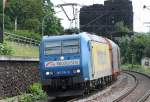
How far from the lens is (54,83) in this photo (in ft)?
83.0

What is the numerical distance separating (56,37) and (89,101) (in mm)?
3788

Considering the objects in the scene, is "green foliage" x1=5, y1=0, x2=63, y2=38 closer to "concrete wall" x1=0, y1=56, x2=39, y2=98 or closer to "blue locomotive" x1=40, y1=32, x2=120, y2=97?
"concrete wall" x1=0, y1=56, x2=39, y2=98

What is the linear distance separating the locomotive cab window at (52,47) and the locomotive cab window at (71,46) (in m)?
0.23

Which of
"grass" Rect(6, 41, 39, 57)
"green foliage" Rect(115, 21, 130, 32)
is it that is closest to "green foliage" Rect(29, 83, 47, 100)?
"grass" Rect(6, 41, 39, 57)

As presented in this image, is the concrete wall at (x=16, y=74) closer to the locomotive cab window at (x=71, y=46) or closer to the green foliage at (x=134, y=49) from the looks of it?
the locomotive cab window at (x=71, y=46)

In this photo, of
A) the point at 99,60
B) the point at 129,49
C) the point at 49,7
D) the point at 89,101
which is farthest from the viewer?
the point at 129,49

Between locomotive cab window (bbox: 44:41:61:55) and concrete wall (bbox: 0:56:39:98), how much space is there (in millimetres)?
1466

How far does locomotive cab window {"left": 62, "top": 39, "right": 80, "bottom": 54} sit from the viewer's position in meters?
25.8

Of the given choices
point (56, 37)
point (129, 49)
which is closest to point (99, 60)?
point (56, 37)

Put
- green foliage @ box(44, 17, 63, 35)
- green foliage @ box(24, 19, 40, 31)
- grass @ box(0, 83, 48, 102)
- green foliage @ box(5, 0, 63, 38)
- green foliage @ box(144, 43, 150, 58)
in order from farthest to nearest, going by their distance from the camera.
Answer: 1. green foliage @ box(144, 43, 150, 58)
2. green foliage @ box(44, 17, 63, 35)
3. green foliage @ box(5, 0, 63, 38)
4. green foliage @ box(24, 19, 40, 31)
5. grass @ box(0, 83, 48, 102)

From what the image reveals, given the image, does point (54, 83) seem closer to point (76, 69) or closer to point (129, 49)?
point (76, 69)

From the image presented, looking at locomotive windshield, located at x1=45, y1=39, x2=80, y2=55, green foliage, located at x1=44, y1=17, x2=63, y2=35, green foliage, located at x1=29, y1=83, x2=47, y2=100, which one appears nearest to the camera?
green foliage, located at x1=29, y1=83, x2=47, y2=100

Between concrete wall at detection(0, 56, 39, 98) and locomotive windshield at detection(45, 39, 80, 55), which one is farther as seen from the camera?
locomotive windshield at detection(45, 39, 80, 55)

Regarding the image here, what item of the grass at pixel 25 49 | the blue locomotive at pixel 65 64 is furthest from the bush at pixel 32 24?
the blue locomotive at pixel 65 64
